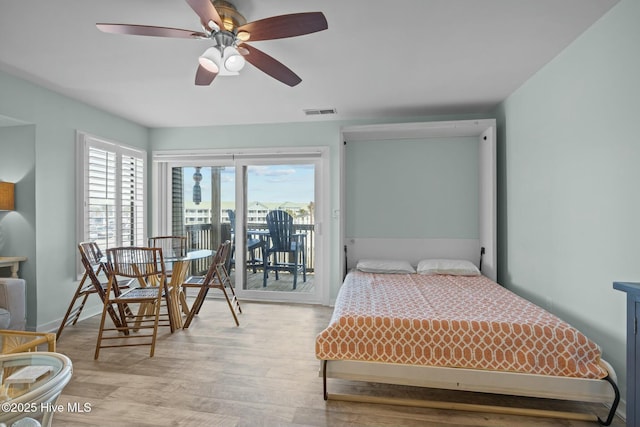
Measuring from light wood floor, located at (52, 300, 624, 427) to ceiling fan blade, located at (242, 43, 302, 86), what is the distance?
7.10ft

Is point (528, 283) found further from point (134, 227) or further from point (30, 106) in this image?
point (30, 106)

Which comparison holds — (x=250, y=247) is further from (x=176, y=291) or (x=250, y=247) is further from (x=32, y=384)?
(x=32, y=384)

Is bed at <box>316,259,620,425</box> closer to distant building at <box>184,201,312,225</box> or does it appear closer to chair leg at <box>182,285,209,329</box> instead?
chair leg at <box>182,285,209,329</box>

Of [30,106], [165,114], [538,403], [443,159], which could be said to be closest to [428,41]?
[443,159]

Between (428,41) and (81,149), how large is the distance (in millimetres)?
3663

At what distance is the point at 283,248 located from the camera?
432cm

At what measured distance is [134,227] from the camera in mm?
4254

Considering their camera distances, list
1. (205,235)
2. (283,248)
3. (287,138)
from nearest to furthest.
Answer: (287,138), (283,248), (205,235)

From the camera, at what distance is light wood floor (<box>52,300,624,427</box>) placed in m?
1.83

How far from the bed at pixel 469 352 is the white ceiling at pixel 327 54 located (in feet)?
6.24

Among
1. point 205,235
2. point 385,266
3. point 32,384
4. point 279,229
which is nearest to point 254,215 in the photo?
point 279,229

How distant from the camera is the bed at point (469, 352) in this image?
1800mm

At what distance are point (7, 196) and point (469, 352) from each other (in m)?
4.13

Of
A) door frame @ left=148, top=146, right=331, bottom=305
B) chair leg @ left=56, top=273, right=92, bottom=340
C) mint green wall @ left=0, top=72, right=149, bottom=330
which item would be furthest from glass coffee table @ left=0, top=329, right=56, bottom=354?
door frame @ left=148, top=146, right=331, bottom=305
